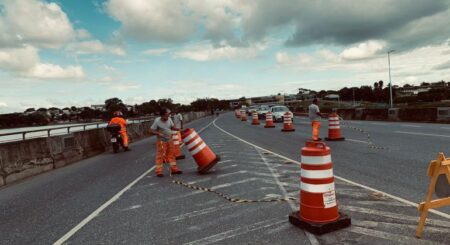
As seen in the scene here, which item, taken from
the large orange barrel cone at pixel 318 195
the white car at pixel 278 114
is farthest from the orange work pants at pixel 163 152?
the white car at pixel 278 114

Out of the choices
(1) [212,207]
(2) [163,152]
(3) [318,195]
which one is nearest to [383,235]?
(3) [318,195]

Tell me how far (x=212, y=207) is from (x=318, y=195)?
2.08 metres

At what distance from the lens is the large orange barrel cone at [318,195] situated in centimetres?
511

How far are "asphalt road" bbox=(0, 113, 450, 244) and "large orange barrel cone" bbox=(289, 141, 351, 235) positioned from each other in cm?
16

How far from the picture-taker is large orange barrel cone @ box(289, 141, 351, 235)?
511 centimetres

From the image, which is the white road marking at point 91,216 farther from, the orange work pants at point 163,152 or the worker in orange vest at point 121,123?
the worker in orange vest at point 121,123

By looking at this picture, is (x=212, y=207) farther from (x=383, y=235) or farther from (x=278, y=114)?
(x=278, y=114)

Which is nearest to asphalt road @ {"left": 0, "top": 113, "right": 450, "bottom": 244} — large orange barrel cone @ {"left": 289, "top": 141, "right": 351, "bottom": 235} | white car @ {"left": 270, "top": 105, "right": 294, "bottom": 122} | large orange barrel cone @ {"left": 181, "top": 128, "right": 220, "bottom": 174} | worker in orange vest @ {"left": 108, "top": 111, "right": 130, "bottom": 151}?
large orange barrel cone @ {"left": 289, "top": 141, "right": 351, "bottom": 235}

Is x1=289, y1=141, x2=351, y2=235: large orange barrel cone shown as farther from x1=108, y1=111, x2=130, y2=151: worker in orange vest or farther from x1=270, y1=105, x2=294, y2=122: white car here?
x1=270, y1=105, x2=294, y2=122: white car

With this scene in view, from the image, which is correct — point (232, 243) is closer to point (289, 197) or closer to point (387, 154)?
point (289, 197)

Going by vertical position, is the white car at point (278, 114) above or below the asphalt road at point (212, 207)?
above

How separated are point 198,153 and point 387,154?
6058mm

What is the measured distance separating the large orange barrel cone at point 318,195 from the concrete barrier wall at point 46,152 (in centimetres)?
916

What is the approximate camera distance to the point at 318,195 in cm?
513
